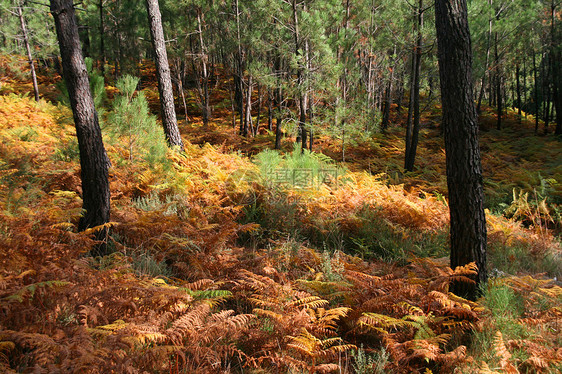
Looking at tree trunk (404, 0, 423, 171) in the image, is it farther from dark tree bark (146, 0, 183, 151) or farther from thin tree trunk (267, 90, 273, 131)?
dark tree bark (146, 0, 183, 151)

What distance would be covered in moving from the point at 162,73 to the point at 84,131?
13.7 feet

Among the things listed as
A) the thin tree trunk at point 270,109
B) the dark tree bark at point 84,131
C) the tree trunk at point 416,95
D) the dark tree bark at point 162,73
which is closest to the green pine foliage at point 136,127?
the dark tree bark at point 162,73

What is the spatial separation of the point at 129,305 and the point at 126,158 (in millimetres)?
4768

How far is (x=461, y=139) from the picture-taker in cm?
296

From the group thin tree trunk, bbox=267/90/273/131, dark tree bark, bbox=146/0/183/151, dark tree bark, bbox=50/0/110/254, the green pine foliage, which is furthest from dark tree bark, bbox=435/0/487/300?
thin tree trunk, bbox=267/90/273/131

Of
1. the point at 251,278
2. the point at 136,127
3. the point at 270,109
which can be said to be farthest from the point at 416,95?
the point at 251,278

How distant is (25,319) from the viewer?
2.20 m

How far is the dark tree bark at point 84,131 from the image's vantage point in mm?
3715

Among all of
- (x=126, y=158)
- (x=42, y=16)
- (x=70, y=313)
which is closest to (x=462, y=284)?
(x=70, y=313)

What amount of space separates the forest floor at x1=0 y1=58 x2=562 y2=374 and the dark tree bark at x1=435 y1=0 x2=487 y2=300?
267mm

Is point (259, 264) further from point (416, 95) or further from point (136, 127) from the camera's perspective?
point (416, 95)

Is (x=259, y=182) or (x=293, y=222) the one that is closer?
(x=293, y=222)

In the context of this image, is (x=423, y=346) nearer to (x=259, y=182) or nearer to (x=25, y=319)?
(x=25, y=319)

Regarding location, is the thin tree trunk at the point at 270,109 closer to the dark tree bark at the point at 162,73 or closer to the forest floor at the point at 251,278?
the dark tree bark at the point at 162,73
